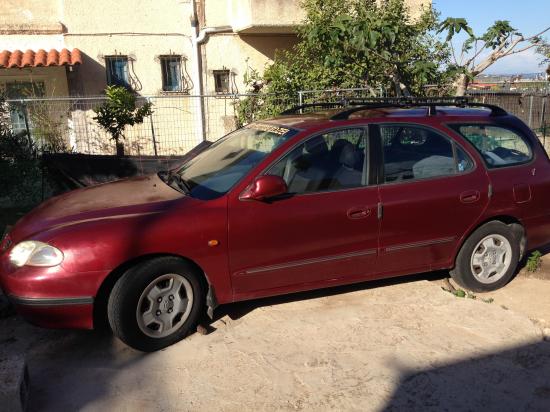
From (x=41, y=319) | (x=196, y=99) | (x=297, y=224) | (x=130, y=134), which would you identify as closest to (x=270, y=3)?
(x=196, y=99)

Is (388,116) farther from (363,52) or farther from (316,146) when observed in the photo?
(363,52)

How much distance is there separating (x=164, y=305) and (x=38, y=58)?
9991mm

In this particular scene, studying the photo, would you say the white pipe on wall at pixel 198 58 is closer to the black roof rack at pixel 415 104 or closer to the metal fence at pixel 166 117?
the metal fence at pixel 166 117

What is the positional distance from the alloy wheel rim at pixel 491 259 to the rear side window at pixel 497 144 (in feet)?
2.26

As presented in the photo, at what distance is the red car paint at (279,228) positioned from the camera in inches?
134

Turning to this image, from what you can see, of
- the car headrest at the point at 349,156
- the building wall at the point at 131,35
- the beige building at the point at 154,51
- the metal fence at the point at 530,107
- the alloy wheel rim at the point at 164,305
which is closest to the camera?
the alloy wheel rim at the point at 164,305

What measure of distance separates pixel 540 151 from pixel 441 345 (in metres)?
2.34

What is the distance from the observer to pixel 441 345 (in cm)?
375

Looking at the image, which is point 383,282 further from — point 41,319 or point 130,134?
point 130,134

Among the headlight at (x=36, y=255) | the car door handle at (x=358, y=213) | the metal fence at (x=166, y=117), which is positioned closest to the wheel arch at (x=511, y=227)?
the car door handle at (x=358, y=213)

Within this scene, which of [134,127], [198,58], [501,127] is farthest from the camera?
[198,58]

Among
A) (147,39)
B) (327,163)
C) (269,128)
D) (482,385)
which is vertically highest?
(147,39)

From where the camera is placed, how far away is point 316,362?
3.53 m

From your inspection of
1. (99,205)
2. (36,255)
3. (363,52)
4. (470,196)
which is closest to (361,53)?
(363,52)
